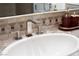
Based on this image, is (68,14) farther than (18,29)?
Yes

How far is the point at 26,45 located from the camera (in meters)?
1.26

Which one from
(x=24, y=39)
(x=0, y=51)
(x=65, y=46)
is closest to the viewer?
(x=0, y=51)

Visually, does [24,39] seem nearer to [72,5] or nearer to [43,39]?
[43,39]

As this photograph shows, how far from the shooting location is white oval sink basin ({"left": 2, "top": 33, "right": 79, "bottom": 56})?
1222 mm

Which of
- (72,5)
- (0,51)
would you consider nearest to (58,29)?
(72,5)

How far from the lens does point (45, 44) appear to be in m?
1.35

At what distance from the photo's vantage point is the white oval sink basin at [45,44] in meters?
1.22

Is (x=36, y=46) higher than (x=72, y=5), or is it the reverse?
(x=72, y=5)

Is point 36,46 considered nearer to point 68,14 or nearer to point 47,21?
point 47,21

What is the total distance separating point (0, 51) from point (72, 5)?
0.81 m

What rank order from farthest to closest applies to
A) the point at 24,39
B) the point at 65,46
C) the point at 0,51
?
1. the point at 65,46
2. the point at 24,39
3. the point at 0,51

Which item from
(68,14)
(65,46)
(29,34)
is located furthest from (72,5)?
(29,34)

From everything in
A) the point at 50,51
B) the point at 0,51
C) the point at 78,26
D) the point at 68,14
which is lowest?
the point at 50,51

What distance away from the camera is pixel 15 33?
49.1 inches
